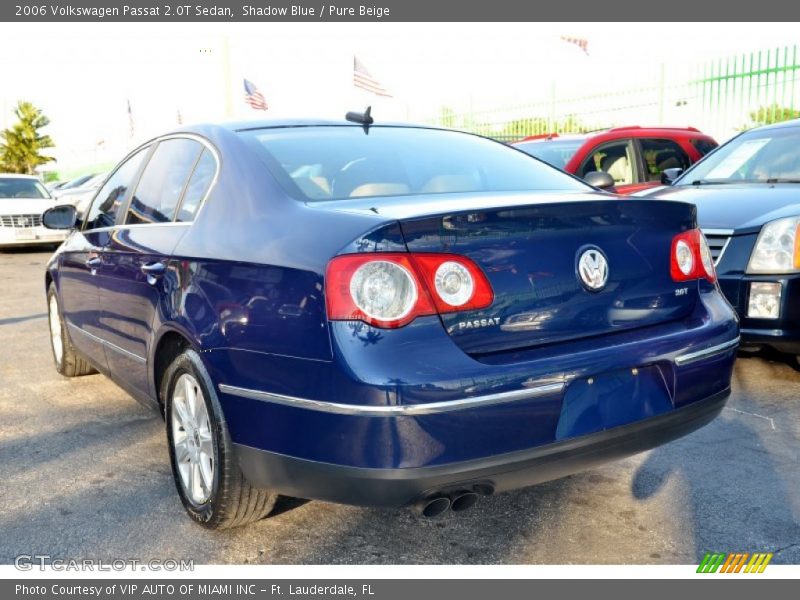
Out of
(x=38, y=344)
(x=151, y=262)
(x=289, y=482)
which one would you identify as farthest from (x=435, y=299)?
(x=38, y=344)

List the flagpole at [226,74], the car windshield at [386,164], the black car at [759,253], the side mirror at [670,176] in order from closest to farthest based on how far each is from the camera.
A: the car windshield at [386,164] < the black car at [759,253] < the side mirror at [670,176] < the flagpole at [226,74]

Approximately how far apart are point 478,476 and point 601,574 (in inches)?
24.9

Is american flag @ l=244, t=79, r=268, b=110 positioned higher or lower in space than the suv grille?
higher

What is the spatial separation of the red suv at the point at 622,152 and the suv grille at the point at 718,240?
2742 mm

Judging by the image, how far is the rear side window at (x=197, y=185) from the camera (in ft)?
10.4

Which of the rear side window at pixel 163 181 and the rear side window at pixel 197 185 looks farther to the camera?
the rear side window at pixel 163 181

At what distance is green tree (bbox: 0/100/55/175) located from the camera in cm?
6162

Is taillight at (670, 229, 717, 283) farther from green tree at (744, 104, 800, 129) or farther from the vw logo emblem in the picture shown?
green tree at (744, 104, 800, 129)

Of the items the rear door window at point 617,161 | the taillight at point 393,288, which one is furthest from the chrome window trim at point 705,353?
the rear door window at point 617,161

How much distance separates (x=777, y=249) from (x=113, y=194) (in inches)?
140

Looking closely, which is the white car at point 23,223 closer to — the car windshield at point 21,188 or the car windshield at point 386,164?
the car windshield at point 21,188

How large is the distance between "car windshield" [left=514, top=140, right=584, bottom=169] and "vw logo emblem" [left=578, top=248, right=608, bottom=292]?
16.9 feet

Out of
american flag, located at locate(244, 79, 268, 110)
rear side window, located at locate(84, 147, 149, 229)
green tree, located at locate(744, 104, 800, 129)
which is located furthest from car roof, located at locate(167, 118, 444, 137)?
american flag, located at locate(244, 79, 268, 110)

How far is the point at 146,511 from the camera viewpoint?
10.3 feet
